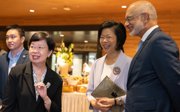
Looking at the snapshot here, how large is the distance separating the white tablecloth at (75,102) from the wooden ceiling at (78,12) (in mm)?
2908

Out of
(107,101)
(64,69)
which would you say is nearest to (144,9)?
(107,101)

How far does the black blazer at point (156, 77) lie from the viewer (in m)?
1.71

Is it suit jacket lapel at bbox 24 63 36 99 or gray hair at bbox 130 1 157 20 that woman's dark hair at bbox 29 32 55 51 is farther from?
gray hair at bbox 130 1 157 20

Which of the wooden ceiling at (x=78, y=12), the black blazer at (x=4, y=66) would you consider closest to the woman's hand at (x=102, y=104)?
the black blazer at (x=4, y=66)

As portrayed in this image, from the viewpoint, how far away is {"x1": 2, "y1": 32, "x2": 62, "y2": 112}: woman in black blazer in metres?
1.97

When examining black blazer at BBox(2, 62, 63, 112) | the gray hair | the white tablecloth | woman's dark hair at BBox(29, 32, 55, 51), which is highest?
the gray hair

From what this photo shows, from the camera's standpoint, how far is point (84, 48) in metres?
13.5

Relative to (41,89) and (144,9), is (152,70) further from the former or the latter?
(41,89)

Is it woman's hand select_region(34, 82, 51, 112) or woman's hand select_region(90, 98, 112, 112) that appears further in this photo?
woman's hand select_region(90, 98, 112, 112)

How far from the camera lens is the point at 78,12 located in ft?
26.7

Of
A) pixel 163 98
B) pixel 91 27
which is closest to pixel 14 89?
pixel 163 98

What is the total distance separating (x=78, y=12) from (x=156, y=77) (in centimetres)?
650

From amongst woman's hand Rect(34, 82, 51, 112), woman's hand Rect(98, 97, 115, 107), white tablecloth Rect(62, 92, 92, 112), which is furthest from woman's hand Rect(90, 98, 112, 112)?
white tablecloth Rect(62, 92, 92, 112)

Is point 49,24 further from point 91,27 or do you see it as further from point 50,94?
point 50,94
